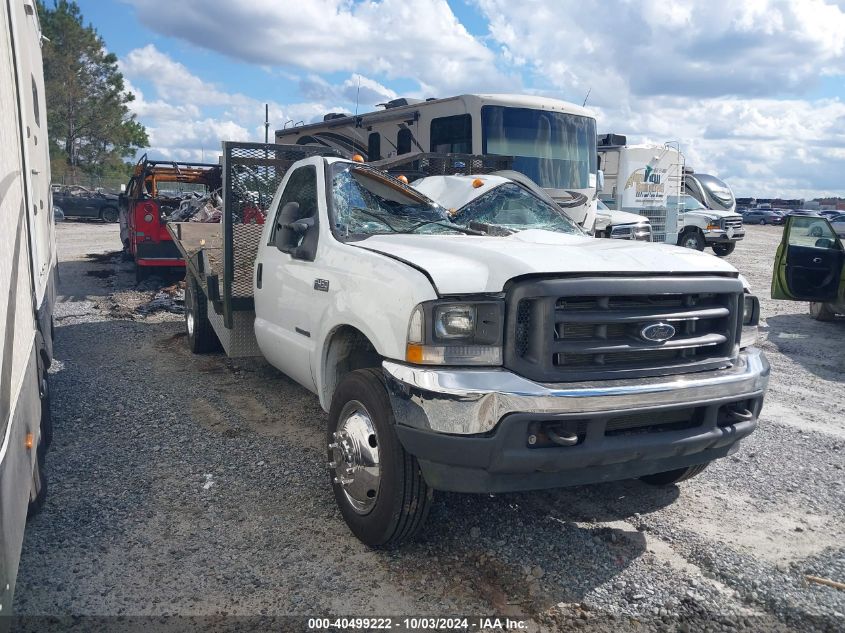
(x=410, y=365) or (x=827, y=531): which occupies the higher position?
(x=410, y=365)

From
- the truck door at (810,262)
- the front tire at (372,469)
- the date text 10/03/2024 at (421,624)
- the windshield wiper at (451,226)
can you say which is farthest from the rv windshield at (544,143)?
the date text 10/03/2024 at (421,624)

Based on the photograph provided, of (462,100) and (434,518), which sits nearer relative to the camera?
(434,518)

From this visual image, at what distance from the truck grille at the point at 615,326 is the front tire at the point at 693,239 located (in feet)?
57.6

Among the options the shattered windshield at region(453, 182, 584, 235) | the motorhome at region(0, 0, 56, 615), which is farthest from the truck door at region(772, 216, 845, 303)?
the motorhome at region(0, 0, 56, 615)

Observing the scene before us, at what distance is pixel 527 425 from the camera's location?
3070 millimetres

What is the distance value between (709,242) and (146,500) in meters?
18.9

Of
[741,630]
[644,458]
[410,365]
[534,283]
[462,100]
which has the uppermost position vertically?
[462,100]

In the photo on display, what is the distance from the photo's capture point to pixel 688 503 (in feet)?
14.4

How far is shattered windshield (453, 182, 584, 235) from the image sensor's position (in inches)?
205

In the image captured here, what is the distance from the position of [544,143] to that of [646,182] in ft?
21.7

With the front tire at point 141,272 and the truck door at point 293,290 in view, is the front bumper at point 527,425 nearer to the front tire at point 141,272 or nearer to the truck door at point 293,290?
the truck door at point 293,290

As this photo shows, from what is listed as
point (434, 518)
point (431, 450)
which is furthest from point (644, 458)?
point (434, 518)

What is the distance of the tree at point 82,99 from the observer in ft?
143

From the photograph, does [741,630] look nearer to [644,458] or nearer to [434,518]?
[644,458]
